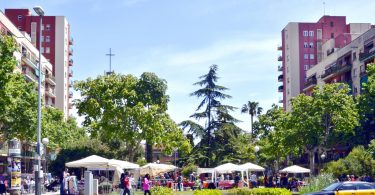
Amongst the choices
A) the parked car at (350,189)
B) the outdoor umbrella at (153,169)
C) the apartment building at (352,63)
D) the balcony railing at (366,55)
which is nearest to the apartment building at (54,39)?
the apartment building at (352,63)

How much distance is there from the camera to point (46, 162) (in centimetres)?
6944

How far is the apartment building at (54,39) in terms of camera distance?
9956 centimetres

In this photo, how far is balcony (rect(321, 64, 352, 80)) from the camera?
252 ft

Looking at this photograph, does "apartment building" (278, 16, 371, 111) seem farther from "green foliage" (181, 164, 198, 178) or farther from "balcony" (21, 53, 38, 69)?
"balcony" (21, 53, 38, 69)

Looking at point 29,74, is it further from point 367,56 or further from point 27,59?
point 367,56

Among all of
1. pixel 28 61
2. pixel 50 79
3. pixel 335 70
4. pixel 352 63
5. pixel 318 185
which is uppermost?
pixel 28 61

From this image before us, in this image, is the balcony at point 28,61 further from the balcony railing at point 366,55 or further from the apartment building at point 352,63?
the balcony railing at point 366,55

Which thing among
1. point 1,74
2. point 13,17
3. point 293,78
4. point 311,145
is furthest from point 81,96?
point 293,78

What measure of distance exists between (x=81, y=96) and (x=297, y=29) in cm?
5699

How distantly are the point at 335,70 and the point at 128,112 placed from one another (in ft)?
113

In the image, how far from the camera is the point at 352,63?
75625 mm

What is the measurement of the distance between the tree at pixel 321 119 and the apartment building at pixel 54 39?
51950mm

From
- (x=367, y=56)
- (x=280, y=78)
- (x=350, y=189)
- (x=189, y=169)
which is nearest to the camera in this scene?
(x=350, y=189)

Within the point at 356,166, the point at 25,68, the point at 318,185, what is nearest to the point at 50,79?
the point at 25,68
